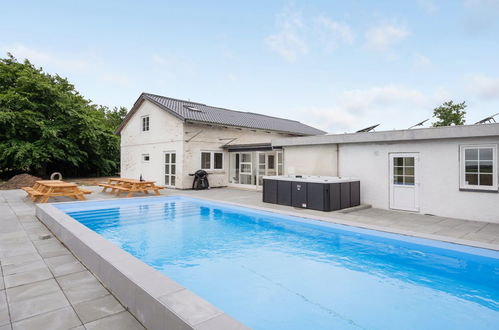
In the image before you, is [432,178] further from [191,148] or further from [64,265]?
[191,148]

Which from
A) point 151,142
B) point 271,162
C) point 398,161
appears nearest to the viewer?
point 398,161

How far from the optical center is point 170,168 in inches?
581

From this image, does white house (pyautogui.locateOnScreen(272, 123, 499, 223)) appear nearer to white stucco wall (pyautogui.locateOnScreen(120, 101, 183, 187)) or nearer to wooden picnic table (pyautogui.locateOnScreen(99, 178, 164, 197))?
wooden picnic table (pyautogui.locateOnScreen(99, 178, 164, 197))

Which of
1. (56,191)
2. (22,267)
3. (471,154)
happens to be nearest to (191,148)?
(56,191)

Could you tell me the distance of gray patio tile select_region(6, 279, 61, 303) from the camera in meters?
2.88

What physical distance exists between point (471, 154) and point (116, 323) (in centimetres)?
836

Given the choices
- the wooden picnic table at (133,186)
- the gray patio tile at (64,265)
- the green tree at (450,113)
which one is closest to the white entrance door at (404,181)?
the gray patio tile at (64,265)

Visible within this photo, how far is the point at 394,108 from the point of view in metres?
18.8

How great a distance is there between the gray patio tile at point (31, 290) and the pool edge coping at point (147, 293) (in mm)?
462

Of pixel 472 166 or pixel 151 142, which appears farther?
pixel 151 142

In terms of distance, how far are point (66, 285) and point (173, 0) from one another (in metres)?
12.3

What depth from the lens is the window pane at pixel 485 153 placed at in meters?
6.67

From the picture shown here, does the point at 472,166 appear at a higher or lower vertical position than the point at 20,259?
higher

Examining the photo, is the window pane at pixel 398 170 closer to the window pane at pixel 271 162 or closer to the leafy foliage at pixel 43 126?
the window pane at pixel 271 162
